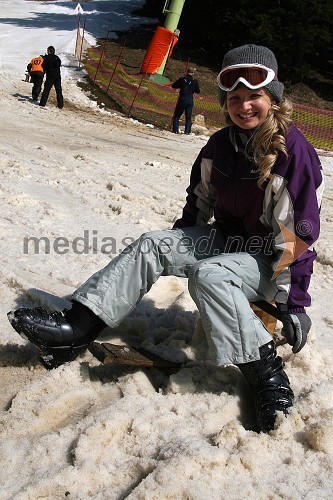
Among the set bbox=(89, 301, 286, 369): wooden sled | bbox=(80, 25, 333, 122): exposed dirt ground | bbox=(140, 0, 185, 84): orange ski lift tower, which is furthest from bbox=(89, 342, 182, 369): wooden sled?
bbox=(140, 0, 185, 84): orange ski lift tower

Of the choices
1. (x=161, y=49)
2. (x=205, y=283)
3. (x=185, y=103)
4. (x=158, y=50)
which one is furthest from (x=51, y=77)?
(x=205, y=283)

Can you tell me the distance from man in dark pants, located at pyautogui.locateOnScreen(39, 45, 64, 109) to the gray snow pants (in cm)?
1063

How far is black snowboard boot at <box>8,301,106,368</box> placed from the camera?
2.68 m

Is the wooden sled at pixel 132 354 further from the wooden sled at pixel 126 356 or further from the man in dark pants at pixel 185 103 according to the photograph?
the man in dark pants at pixel 185 103

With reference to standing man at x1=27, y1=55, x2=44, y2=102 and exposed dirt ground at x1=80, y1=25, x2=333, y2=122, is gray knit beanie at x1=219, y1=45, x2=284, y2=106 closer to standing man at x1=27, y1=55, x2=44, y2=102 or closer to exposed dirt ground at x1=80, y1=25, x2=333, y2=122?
standing man at x1=27, y1=55, x2=44, y2=102

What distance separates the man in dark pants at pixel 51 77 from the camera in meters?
12.8

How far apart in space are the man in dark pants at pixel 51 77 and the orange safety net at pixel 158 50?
6118 mm

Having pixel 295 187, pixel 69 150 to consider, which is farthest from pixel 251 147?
pixel 69 150

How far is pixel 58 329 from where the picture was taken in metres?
2.72

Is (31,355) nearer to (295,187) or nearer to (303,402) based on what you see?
(303,402)

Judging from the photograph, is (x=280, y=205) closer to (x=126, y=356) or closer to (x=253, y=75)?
(x=253, y=75)

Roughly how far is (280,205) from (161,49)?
1873cm

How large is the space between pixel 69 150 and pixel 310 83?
1724 cm

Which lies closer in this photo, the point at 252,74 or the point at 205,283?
the point at 205,283
